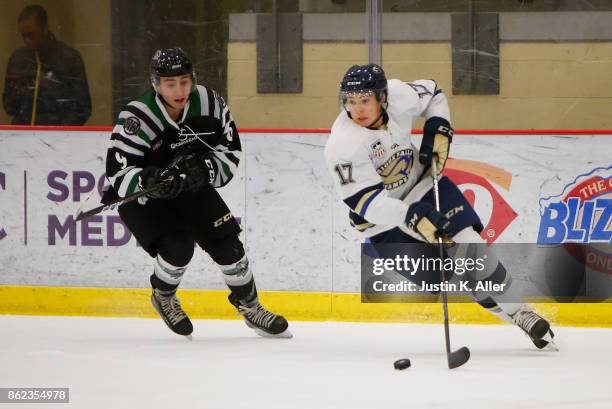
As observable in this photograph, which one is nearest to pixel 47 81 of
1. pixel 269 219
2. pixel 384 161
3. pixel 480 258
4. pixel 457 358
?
pixel 269 219

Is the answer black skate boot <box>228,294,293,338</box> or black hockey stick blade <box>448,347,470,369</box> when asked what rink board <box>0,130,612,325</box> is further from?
black hockey stick blade <box>448,347,470,369</box>

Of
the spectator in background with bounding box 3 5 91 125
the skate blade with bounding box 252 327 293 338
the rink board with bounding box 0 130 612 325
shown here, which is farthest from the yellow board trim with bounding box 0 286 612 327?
the spectator in background with bounding box 3 5 91 125

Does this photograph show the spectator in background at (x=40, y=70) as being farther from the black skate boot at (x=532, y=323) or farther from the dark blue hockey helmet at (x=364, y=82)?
the black skate boot at (x=532, y=323)

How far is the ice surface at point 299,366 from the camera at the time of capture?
11.2ft

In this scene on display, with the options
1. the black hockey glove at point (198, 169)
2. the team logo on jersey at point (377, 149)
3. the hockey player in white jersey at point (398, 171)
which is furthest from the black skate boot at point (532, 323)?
the black hockey glove at point (198, 169)

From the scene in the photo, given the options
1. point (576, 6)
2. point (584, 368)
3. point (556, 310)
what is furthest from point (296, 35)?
point (584, 368)

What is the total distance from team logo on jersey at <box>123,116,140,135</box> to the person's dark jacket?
1204 mm

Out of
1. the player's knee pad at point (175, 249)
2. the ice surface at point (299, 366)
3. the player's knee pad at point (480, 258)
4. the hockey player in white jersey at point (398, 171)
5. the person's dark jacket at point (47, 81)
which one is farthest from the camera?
the person's dark jacket at point (47, 81)

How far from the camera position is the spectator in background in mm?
5609

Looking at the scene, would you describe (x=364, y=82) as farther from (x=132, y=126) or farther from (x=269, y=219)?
(x=269, y=219)

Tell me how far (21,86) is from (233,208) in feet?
4.31

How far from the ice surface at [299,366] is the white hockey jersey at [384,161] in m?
0.53

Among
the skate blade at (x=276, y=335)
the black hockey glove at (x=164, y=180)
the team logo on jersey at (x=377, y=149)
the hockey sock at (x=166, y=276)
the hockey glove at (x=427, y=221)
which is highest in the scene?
the team logo on jersey at (x=377, y=149)

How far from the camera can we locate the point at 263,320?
183 inches
